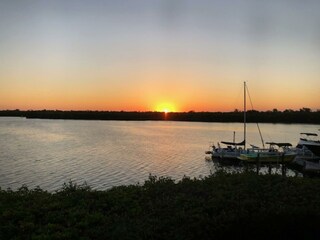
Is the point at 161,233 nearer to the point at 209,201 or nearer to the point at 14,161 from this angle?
the point at 209,201

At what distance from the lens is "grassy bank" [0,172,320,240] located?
30.7ft

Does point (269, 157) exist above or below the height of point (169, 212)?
below

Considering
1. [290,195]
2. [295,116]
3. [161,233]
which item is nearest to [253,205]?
[290,195]

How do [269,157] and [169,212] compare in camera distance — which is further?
[269,157]

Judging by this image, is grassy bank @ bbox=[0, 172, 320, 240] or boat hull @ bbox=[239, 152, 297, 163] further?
boat hull @ bbox=[239, 152, 297, 163]

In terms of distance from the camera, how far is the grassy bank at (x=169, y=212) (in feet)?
30.7

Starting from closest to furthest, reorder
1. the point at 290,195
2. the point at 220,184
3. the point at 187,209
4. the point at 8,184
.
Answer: the point at 187,209 → the point at 290,195 → the point at 220,184 → the point at 8,184

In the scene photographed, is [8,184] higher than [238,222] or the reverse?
the reverse

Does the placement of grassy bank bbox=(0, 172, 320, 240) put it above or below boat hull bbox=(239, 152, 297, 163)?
above

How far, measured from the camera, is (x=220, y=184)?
1398 centimetres

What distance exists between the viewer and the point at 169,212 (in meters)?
10.8

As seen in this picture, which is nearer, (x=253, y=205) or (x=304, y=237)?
(x=304, y=237)

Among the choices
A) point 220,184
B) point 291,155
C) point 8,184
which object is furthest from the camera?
point 291,155

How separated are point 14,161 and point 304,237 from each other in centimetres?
3973
